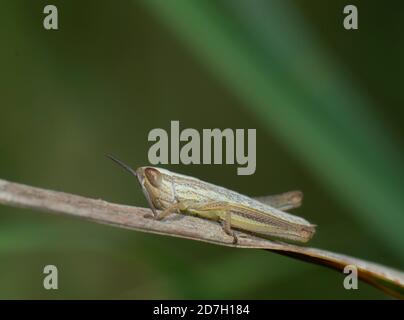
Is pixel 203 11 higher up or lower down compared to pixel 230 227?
higher up

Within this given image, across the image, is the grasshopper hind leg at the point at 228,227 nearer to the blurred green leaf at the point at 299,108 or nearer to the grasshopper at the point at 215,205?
the grasshopper at the point at 215,205

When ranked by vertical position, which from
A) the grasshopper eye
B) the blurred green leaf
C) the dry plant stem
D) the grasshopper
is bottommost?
the dry plant stem

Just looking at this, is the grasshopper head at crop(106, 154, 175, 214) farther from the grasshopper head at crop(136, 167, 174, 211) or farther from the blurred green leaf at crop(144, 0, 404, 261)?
the blurred green leaf at crop(144, 0, 404, 261)

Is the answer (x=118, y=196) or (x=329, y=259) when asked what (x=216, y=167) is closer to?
(x=118, y=196)

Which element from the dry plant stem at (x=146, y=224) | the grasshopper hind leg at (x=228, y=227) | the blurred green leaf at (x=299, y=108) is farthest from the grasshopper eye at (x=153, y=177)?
the blurred green leaf at (x=299, y=108)

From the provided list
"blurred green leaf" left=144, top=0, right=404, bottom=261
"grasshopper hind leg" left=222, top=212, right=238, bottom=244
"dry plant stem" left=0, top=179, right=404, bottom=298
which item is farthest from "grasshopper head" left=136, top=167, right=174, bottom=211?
"blurred green leaf" left=144, top=0, right=404, bottom=261

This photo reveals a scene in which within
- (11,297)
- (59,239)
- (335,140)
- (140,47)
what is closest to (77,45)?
(140,47)
